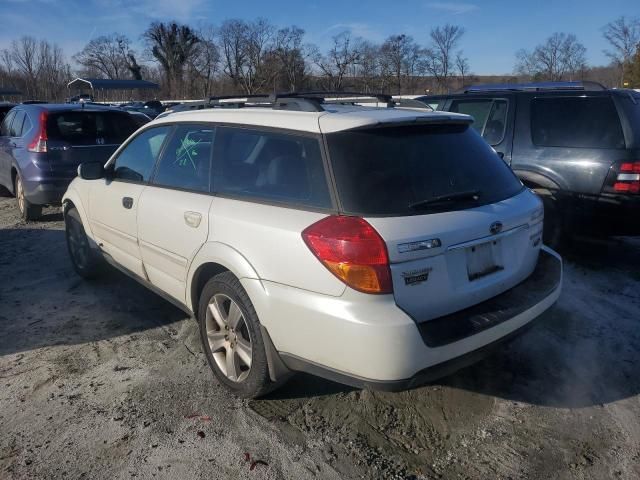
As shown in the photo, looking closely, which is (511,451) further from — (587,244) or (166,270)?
(587,244)

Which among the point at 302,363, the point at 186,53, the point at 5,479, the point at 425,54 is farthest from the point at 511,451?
the point at 186,53

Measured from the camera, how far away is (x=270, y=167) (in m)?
2.97

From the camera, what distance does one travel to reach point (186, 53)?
71625mm

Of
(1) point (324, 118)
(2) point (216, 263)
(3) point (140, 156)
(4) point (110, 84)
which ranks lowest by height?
(2) point (216, 263)

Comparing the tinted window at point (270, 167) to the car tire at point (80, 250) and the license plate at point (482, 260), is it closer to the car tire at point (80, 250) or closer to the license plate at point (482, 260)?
the license plate at point (482, 260)

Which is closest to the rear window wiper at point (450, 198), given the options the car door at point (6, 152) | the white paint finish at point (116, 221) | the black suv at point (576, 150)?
the white paint finish at point (116, 221)

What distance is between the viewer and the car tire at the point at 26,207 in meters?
7.48

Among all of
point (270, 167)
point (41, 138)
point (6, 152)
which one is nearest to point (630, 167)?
point (270, 167)

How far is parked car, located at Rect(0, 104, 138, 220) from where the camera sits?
7027mm

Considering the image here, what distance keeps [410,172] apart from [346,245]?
0.61 m

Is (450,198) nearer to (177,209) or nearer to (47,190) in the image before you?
(177,209)

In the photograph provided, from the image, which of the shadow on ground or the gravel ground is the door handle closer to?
the gravel ground

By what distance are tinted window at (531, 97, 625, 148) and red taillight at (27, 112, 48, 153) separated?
19.9 feet

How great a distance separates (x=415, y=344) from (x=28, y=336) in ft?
10.2
